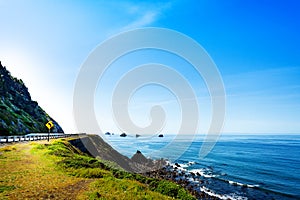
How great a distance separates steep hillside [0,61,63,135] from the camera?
186 ft

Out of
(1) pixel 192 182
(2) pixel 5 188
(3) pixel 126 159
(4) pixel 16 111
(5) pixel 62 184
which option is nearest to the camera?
(2) pixel 5 188

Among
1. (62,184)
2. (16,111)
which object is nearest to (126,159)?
(62,184)

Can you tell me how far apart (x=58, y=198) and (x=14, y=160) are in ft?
39.6

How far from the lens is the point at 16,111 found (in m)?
75.4

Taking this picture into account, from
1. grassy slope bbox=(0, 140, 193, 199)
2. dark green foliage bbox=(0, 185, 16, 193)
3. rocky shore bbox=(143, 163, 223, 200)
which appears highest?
dark green foliage bbox=(0, 185, 16, 193)

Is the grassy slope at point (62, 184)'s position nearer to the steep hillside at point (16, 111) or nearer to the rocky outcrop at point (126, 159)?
the rocky outcrop at point (126, 159)

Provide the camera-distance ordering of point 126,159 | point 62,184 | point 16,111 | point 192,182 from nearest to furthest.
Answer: point 62,184
point 192,182
point 126,159
point 16,111

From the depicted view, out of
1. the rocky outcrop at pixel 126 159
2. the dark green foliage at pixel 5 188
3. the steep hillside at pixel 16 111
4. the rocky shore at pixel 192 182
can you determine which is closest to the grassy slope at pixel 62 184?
the dark green foliage at pixel 5 188

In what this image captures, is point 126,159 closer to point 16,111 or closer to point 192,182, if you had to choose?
point 192,182

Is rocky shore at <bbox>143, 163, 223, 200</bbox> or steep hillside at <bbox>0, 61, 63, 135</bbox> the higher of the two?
steep hillside at <bbox>0, 61, 63, 135</bbox>

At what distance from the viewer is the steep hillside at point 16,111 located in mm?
56844

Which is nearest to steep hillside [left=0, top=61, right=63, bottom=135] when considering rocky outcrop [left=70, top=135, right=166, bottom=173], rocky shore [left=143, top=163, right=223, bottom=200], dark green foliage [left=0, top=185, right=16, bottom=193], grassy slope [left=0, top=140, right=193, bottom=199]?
rocky outcrop [left=70, top=135, right=166, bottom=173]

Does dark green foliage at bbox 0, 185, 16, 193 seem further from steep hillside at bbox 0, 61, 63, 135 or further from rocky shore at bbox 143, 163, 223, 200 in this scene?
steep hillside at bbox 0, 61, 63, 135

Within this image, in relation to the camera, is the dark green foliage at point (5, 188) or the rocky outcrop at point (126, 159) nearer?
the dark green foliage at point (5, 188)
